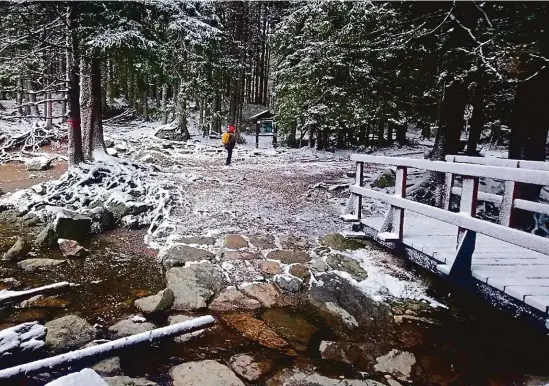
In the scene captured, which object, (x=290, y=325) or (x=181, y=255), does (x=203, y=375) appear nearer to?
(x=290, y=325)

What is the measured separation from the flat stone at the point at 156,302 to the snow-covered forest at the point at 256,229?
30 millimetres

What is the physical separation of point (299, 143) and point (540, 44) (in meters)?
20.1

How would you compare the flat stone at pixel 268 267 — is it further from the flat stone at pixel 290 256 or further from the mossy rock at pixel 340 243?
the mossy rock at pixel 340 243

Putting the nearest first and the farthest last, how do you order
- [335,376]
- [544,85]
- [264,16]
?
[335,376], [544,85], [264,16]

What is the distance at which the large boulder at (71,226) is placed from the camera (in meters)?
7.74

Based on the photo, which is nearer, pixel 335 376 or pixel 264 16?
pixel 335 376

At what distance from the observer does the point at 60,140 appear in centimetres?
2034

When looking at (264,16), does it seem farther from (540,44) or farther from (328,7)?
(540,44)

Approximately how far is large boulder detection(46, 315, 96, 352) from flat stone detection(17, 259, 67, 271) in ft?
A: 6.81

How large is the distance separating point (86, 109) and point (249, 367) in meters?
10.5

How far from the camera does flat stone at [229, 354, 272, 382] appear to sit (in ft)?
12.9

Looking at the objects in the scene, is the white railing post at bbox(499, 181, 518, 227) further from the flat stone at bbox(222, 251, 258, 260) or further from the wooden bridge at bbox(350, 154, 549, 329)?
the flat stone at bbox(222, 251, 258, 260)

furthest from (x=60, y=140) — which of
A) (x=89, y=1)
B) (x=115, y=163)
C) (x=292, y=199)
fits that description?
(x=292, y=199)

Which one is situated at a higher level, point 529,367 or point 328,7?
point 328,7
